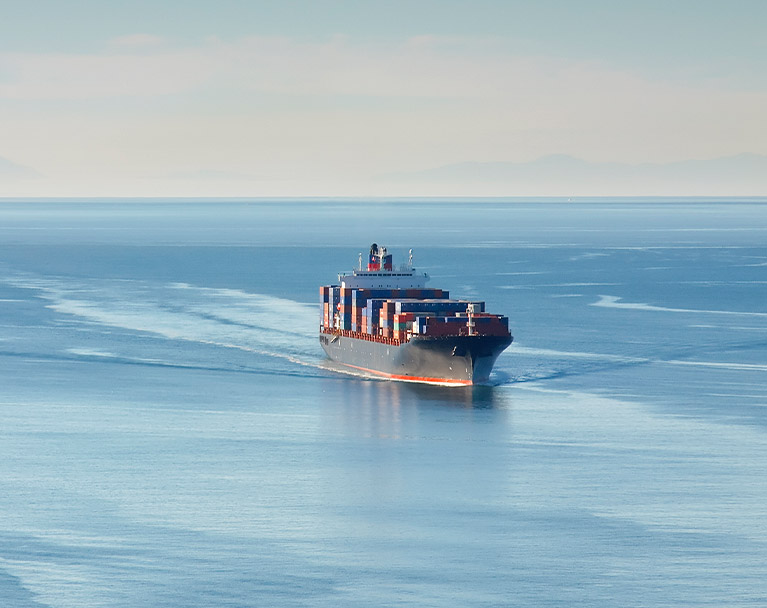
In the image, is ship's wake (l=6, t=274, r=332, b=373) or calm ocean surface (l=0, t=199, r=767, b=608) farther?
ship's wake (l=6, t=274, r=332, b=373)

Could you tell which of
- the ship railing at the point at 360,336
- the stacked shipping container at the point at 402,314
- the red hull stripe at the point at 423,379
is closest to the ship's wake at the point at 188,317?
the ship railing at the point at 360,336

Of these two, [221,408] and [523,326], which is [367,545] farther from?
[523,326]

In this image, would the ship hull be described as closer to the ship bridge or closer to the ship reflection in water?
the ship reflection in water

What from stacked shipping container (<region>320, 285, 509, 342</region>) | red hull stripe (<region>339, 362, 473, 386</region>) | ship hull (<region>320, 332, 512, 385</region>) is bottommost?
red hull stripe (<region>339, 362, 473, 386</region>)

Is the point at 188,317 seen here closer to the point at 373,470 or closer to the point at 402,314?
the point at 402,314

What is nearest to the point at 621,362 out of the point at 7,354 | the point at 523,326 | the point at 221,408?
the point at 523,326

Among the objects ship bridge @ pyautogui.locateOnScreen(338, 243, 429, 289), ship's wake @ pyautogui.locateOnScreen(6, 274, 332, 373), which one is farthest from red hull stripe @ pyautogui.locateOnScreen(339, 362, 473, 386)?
ship bridge @ pyautogui.locateOnScreen(338, 243, 429, 289)

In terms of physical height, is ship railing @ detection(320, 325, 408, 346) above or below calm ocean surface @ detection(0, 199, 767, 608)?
above

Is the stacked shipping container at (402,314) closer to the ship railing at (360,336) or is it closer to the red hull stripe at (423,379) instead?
the ship railing at (360,336)
